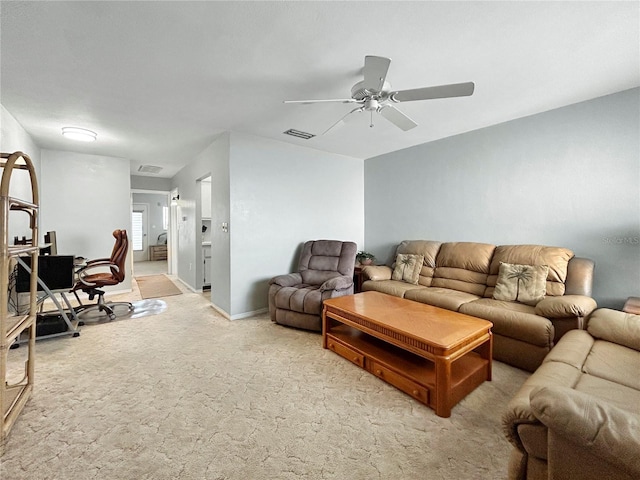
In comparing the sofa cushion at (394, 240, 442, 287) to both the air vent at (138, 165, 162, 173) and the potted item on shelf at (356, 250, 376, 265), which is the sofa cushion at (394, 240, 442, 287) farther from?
the air vent at (138, 165, 162, 173)

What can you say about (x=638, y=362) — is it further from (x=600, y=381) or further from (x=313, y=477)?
(x=313, y=477)

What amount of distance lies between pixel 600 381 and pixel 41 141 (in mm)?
6555

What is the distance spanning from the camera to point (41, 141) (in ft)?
13.1

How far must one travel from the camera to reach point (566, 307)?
220 centimetres

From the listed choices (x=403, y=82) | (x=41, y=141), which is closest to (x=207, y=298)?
(x=41, y=141)

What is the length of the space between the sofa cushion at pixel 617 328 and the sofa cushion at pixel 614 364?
0.15 feet

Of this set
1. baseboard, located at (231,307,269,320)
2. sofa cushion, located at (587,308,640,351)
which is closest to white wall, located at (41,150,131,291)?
baseboard, located at (231,307,269,320)

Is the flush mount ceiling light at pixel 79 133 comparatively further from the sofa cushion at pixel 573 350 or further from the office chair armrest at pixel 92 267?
the sofa cushion at pixel 573 350

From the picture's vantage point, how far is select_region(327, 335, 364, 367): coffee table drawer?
2.32 m

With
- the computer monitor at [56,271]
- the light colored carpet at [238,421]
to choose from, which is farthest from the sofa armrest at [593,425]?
the computer monitor at [56,271]

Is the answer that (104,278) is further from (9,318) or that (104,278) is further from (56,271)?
(9,318)

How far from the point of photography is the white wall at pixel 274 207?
142 inches

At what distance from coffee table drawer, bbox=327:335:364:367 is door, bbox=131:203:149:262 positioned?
897 cm

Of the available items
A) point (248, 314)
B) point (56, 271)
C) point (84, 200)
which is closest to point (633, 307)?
point (248, 314)
